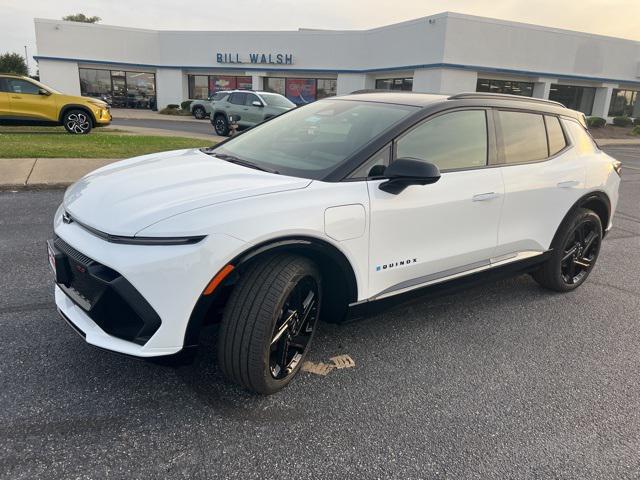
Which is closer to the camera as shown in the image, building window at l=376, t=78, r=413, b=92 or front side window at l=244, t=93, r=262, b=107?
front side window at l=244, t=93, r=262, b=107

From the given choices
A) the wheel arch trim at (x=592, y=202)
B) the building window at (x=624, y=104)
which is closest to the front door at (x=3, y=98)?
the wheel arch trim at (x=592, y=202)

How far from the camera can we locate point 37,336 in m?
3.16

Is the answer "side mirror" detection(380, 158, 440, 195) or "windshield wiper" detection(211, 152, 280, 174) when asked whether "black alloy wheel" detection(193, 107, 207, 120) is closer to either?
"windshield wiper" detection(211, 152, 280, 174)

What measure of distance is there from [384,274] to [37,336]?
2.26m

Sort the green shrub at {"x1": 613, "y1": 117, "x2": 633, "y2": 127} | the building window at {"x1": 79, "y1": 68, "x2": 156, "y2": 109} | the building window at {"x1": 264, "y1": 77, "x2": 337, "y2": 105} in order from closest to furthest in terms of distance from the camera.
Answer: the green shrub at {"x1": 613, "y1": 117, "x2": 633, "y2": 127} < the building window at {"x1": 264, "y1": 77, "x2": 337, "y2": 105} < the building window at {"x1": 79, "y1": 68, "x2": 156, "y2": 109}

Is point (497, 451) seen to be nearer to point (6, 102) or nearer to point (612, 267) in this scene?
point (612, 267)

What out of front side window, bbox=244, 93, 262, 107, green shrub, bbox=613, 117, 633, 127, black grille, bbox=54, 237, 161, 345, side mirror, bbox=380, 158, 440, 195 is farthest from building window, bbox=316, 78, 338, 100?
black grille, bbox=54, 237, 161, 345

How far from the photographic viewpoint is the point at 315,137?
337 cm

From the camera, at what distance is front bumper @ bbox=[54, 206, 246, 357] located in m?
2.20

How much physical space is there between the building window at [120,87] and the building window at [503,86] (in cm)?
2347

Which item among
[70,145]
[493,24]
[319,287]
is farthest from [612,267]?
[493,24]

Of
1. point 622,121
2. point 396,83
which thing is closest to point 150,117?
point 396,83

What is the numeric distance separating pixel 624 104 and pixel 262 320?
40714 mm

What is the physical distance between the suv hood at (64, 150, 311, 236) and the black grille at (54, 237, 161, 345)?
200mm
